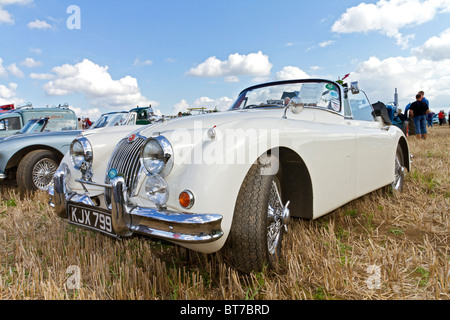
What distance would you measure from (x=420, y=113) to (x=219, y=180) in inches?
424

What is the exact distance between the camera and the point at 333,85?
3.35 meters

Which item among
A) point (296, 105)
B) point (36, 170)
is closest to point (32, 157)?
point (36, 170)

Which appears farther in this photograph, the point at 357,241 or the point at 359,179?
the point at 359,179

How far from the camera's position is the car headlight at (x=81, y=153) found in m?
2.48

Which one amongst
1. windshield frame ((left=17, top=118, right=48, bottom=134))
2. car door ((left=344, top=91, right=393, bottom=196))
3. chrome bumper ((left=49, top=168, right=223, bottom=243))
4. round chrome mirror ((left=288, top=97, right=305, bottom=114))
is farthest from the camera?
windshield frame ((left=17, top=118, right=48, bottom=134))

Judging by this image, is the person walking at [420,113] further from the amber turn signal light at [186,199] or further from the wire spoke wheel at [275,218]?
the amber turn signal light at [186,199]

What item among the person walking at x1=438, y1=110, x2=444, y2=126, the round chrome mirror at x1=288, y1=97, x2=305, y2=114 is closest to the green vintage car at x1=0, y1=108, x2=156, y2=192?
the round chrome mirror at x1=288, y1=97, x2=305, y2=114

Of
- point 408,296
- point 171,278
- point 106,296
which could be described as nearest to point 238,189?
point 171,278

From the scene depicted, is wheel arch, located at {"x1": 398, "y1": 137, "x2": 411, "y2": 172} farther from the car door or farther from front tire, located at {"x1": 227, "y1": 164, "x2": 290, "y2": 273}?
front tire, located at {"x1": 227, "y1": 164, "x2": 290, "y2": 273}

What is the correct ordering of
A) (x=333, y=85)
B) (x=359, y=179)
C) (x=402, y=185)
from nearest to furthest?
(x=359, y=179)
(x=333, y=85)
(x=402, y=185)

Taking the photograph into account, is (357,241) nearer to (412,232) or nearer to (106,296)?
(412,232)

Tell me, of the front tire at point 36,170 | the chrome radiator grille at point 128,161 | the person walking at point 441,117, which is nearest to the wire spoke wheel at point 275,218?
A: the chrome radiator grille at point 128,161

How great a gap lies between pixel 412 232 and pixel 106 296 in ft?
7.98

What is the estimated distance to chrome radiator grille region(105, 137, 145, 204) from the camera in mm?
2055
